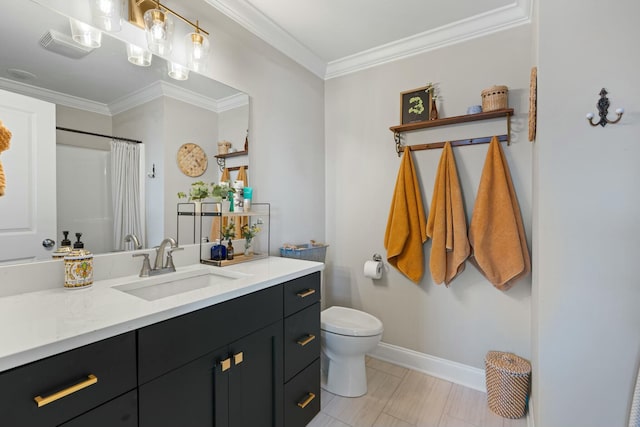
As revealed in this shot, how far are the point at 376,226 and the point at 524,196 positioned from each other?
1015 millimetres

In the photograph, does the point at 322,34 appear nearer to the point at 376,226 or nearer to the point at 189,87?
the point at 189,87

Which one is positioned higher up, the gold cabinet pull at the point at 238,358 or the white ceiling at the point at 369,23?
the white ceiling at the point at 369,23

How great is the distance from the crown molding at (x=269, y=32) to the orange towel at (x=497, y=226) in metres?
1.52

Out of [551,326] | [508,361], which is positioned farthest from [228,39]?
[508,361]

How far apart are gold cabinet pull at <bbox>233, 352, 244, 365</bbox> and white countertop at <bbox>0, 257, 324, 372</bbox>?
234 millimetres

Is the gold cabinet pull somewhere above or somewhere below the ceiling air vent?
below

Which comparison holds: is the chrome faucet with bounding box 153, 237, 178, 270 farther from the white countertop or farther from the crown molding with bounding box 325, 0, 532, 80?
the crown molding with bounding box 325, 0, 532, 80

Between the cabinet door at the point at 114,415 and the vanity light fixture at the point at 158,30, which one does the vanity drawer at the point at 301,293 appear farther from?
the vanity light fixture at the point at 158,30

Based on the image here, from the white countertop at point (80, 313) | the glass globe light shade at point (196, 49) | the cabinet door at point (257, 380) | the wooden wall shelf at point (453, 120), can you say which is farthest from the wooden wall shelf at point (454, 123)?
the cabinet door at point (257, 380)

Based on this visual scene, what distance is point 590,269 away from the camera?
→ 1.12 meters

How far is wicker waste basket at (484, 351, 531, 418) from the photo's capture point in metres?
1.68

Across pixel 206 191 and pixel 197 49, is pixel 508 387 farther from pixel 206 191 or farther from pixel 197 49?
pixel 197 49

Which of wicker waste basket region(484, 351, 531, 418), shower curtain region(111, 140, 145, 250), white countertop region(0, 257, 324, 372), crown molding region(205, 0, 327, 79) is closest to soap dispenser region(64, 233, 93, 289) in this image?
white countertop region(0, 257, 324, 372)

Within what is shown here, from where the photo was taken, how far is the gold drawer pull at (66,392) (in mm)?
685
